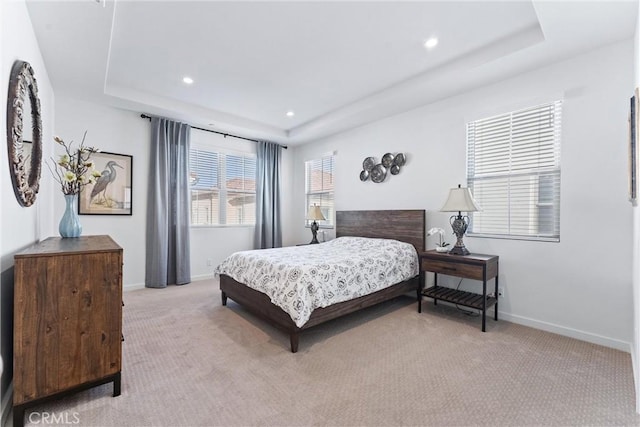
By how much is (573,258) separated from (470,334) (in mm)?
1171

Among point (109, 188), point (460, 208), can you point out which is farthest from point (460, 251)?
point (109, 188)

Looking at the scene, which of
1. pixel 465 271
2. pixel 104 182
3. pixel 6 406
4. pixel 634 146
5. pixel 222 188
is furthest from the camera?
pixel 222 188

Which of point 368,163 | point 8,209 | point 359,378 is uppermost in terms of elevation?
point 368,163

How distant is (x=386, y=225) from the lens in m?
4.18

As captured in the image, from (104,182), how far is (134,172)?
1.31ft

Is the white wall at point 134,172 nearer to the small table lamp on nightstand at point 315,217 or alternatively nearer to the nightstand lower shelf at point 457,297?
Answer: the small table lamp on nightstand at point 315,217

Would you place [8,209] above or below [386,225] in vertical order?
above

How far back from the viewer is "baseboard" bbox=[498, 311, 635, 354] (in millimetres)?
2383

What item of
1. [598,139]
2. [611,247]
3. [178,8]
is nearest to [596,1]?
[598,139]

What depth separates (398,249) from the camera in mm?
3555

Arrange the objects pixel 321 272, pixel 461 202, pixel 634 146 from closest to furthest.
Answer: pixel 634 146 < pixel 321 272 < pixel 461 202

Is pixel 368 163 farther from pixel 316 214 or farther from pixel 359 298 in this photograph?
pixel 359 298

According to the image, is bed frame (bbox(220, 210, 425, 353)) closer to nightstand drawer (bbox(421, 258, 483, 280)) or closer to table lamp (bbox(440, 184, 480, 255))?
nightstand drawer (bbox(421, 258, 483, 280))

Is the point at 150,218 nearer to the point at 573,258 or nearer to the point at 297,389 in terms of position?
the point at 297,389
